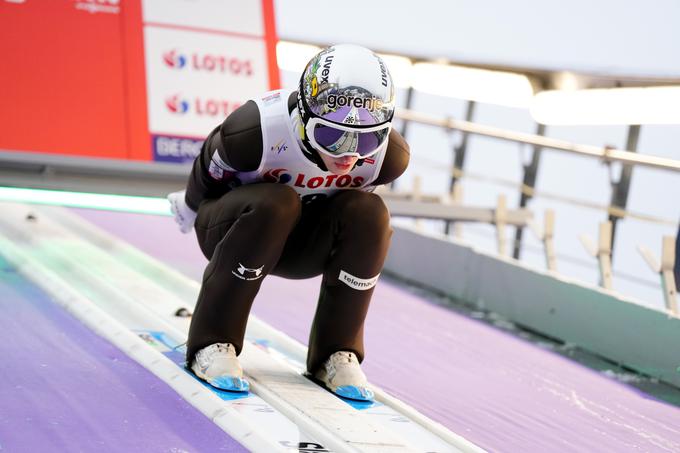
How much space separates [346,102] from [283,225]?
364 mm

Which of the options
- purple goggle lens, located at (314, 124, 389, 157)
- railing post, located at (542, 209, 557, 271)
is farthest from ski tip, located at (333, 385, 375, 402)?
railing post, located at (542, 209, 557, 271)

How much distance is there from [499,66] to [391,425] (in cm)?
370

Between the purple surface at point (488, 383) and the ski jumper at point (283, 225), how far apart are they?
45 cm

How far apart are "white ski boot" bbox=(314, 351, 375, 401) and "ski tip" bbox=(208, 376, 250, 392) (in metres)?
0.26

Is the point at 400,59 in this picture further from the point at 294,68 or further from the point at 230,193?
the point at 230,193

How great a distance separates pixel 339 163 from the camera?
2434mm

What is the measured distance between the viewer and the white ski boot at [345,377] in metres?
2.64

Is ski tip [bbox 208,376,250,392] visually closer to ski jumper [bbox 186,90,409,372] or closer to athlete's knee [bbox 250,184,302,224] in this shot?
ski jumper [bbox 186,90,409,372]

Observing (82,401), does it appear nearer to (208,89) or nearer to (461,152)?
(208,89)

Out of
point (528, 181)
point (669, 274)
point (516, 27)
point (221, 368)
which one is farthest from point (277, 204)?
point (516, 27)

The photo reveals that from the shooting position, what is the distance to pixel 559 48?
10633 millimetres

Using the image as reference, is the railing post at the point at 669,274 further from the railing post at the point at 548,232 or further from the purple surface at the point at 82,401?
the purple surface at the point at 82,401

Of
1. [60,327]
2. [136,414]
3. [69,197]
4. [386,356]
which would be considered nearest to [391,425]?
[136,414]

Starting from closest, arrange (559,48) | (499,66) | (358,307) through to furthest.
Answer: (358,307) < (499,66) < (559,48)
